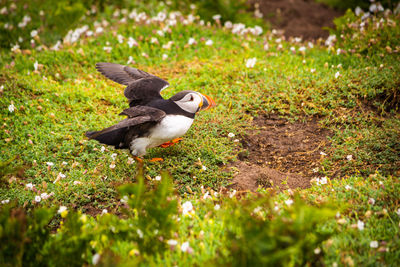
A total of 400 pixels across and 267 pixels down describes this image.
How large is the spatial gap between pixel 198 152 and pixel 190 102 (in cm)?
77

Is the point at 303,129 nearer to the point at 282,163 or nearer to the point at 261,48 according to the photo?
the point at 282,163

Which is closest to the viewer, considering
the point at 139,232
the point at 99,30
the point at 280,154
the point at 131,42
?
the point at 139,232

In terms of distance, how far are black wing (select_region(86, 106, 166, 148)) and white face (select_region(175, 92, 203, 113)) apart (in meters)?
0.31

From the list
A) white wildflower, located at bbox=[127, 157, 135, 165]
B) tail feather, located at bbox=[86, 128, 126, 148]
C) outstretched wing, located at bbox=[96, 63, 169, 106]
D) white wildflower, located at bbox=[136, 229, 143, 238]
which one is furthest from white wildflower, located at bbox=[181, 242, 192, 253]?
outstretched wing, located at bbox=[96, 63, 169, 106]

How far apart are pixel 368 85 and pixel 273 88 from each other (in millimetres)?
1463

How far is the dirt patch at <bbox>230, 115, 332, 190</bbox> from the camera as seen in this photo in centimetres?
412

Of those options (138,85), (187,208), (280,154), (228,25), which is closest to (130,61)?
(138,85)

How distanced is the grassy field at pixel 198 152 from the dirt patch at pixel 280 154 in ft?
0.51

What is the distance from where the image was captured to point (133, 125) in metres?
3.98

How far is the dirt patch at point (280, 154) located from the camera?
412cm

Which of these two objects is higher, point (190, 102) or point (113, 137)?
point (190, 102)

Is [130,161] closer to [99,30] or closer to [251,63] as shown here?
[251,63]

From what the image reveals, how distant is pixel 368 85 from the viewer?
5.38 metres

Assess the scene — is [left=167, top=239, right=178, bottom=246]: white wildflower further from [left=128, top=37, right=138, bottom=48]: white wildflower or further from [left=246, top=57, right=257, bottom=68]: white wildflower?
[left=128, top=37, right=138, bottom=48]: white wildflower
